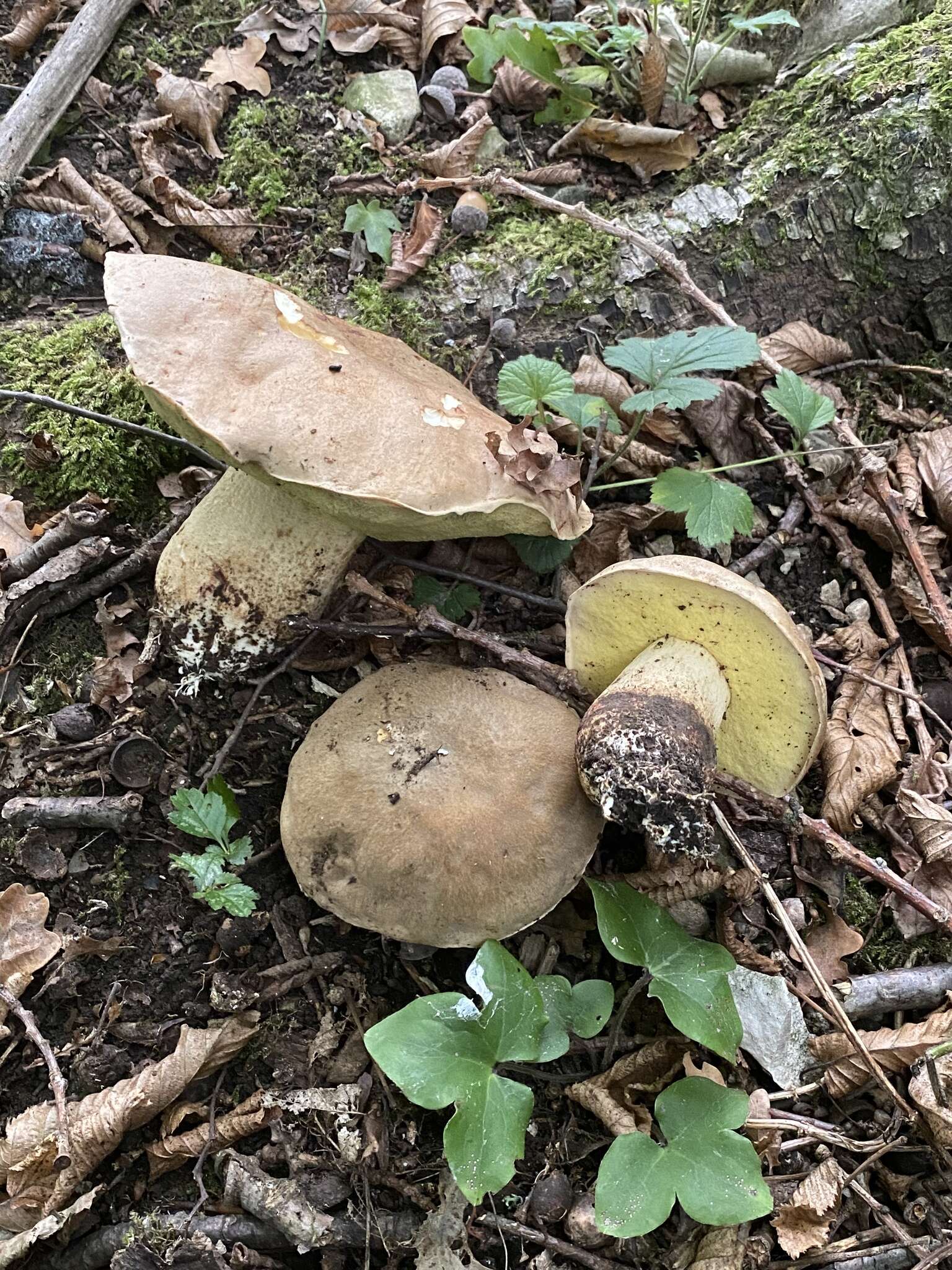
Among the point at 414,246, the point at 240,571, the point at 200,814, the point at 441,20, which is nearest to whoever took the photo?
the point at 200,814

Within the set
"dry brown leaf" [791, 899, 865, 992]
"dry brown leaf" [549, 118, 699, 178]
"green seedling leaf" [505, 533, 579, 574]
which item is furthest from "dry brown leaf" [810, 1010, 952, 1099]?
"dry brown leaf" [549, 118, 699, 178]

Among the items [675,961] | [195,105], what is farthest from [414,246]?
[675,961]

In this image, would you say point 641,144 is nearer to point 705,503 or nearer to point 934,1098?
point 705,503

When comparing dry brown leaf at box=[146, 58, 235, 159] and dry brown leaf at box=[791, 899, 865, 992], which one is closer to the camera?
dry brown leaf at box=[791, 899, 865, 992]

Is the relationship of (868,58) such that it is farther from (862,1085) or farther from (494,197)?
(862,1085)

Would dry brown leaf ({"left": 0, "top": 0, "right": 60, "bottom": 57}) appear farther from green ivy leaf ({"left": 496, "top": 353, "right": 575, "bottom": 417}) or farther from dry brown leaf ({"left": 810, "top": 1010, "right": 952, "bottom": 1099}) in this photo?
dry brown leaf ({"left": 810, "top": 1010, "right": 952, "bottom": 1099})

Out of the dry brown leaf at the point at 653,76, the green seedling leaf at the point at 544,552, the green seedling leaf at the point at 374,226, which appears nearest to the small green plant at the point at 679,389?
the green seedling leaf at the point at 544,552

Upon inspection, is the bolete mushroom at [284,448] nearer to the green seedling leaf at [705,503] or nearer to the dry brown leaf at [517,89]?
the green seedling leaf at [705,503]
